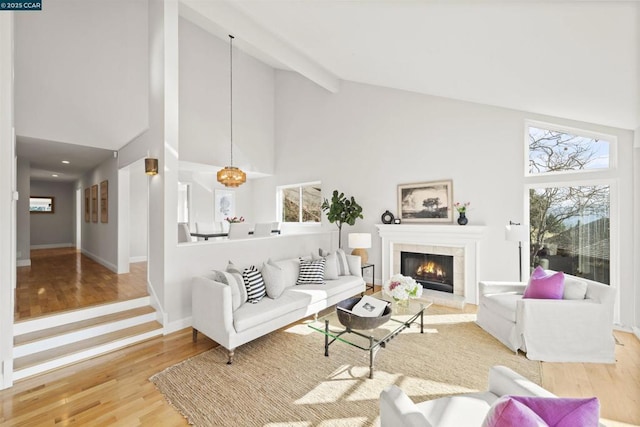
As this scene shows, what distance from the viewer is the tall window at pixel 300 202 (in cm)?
672

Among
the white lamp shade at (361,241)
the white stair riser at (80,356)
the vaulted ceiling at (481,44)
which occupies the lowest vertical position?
the white stair riser at (80,356)

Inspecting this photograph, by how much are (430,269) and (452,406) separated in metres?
3.82

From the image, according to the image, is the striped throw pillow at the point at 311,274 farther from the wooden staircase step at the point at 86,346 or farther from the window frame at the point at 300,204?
the window frame at the point at 300,204

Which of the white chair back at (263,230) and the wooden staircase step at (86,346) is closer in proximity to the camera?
the wooden staircase step at (86,346)

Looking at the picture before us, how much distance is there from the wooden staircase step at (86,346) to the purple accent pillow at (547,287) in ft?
14.0

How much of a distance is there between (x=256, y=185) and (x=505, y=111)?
6.07 metres

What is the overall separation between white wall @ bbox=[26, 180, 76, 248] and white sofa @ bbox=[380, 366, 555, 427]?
38.8 feet

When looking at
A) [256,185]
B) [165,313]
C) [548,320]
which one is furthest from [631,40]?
[256,185]

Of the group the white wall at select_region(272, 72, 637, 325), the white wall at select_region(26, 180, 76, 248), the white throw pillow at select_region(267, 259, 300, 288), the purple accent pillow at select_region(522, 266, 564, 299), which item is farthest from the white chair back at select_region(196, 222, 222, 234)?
the white wall at select_region(26, 180, 76, 248)

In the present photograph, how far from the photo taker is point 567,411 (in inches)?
36.2

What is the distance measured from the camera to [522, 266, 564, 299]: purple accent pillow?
2873mm

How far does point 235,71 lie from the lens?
6.68 metres

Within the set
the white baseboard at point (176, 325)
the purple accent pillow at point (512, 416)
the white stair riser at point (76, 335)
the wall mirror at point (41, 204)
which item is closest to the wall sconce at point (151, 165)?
the white stair riser at point (76, 335)

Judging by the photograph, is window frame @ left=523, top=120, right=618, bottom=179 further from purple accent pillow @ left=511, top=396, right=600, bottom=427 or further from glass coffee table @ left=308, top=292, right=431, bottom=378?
purple accent pillow @ left=511, top=396, right=600, bottom=427
